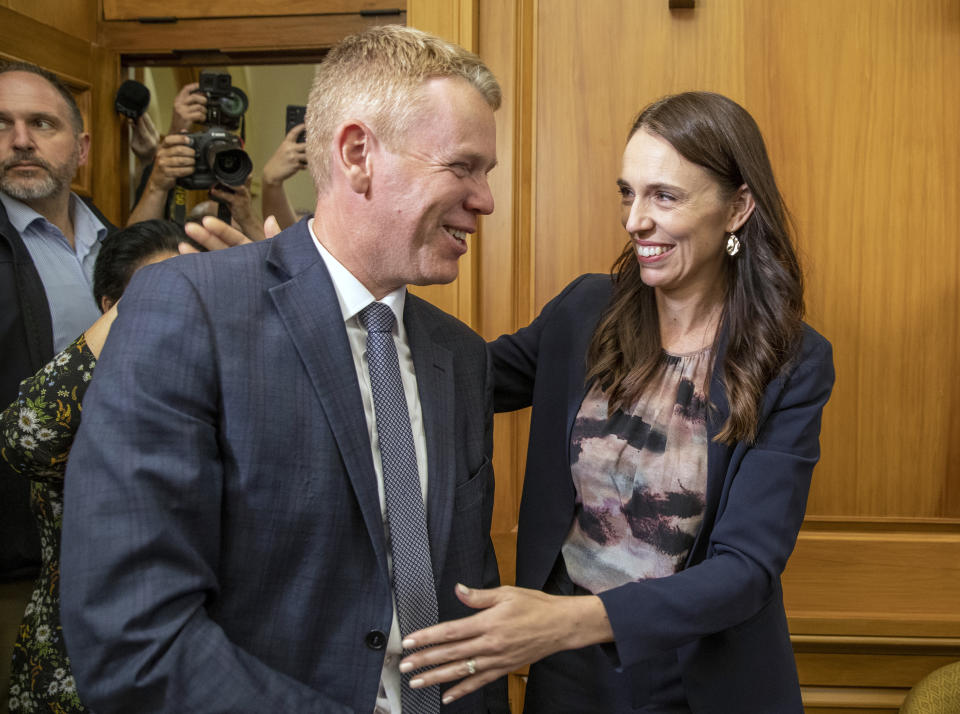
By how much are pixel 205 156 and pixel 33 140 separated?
0.40 metres

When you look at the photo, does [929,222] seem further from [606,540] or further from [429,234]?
[429,234]

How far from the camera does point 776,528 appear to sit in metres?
1.32

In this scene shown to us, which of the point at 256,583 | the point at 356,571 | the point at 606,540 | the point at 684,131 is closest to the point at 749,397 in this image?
the point at 606,540

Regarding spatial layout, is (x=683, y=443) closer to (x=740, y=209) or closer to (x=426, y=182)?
(x=740, y=209)

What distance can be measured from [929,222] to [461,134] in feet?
4.23

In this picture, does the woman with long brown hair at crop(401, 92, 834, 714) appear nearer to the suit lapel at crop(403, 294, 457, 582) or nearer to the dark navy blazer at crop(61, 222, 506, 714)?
the suit lapel at crop(403, 294, 457, 582)

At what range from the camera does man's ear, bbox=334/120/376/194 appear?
1140 millimetres

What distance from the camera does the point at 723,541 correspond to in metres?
1.30

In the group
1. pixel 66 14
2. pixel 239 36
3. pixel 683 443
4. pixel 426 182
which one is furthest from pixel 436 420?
pixel 66 14

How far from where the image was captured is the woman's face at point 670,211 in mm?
1430

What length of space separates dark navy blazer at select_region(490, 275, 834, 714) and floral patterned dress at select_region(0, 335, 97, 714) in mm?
732

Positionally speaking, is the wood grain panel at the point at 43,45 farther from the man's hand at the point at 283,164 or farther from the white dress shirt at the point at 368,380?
the white dress shirt at the point at 368,380

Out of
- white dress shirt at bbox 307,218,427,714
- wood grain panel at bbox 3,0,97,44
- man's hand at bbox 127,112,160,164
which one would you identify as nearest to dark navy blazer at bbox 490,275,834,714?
white dress shirt at bbox 307,218,427,714

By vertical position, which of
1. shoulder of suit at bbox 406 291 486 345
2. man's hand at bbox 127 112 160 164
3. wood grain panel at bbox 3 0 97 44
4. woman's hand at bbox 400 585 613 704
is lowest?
woman's hand at bbox 400 585 613 704
